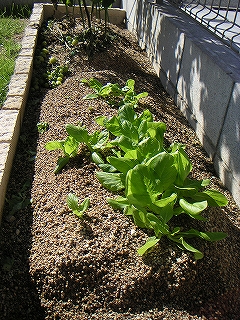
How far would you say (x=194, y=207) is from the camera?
2150 millimetres

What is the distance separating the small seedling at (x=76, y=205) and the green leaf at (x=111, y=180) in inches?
6.4

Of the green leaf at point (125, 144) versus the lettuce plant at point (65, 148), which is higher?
the green leaf at point (125, 144)

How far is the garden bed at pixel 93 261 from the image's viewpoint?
6.95ft

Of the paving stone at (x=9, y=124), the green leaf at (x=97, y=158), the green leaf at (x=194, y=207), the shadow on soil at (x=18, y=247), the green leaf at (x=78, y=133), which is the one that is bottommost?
the shadow on soil at (x=18, y=247)

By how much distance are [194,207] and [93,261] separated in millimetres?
634

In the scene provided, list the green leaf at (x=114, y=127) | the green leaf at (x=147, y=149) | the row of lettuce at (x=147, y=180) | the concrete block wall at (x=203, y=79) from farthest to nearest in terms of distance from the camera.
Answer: the concrete block wall at (x=203, y=79)
the green leaf at (x=114, y=127)
the green leaf at (x=147, y=149)
the row of lettuce at (x=147, y=180)

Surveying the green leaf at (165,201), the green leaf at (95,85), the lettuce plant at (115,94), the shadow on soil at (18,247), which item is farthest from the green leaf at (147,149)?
the green leaf at (95,85)

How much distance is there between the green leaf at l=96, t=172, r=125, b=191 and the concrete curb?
66 cm

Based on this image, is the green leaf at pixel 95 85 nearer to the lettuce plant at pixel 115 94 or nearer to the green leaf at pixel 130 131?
the lettuce plant at pixel 115 94

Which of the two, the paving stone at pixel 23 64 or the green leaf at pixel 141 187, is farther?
the paving stone at pixel 23 64

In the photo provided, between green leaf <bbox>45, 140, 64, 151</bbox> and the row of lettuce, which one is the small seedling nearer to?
the row of lettuce

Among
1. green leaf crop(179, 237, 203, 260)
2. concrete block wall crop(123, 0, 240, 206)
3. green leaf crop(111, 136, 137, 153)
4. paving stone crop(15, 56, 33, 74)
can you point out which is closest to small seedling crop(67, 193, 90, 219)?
green leaf crop(111, 136, 137, 153)

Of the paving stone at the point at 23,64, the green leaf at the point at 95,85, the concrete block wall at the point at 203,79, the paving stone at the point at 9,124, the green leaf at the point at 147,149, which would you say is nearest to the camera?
the green leaf at the point at 147,149

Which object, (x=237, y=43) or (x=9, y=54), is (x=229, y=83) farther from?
(x=9, y=54)
